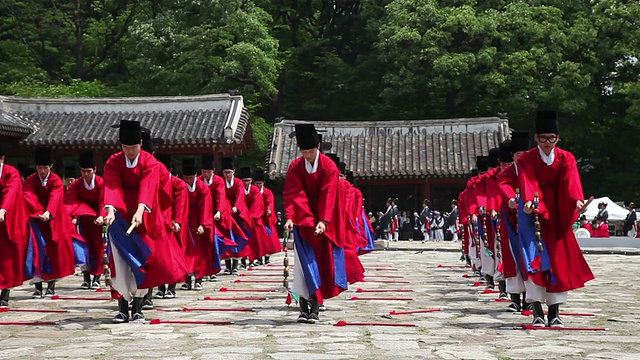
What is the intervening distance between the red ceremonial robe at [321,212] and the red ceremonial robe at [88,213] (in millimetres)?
4306

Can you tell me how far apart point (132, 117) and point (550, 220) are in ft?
83.7

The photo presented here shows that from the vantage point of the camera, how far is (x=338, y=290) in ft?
29.9

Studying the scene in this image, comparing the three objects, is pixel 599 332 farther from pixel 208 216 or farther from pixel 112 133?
pixel 112 133

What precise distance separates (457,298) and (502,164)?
188 centimetres

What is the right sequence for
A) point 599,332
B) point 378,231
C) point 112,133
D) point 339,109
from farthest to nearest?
point 339,109 < point 378,231 < point 112,133 < point 599,332

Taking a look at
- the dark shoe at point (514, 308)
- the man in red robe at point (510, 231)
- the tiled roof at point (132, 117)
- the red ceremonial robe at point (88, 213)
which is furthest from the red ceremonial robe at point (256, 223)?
the tiled roof at point (132, 117)

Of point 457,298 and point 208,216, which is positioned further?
point 208,216

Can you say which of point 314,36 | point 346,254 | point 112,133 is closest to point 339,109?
point 314,36

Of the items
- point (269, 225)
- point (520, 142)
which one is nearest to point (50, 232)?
point (520, 142)

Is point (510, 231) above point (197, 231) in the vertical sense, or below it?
below

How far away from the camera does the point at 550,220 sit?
838cm

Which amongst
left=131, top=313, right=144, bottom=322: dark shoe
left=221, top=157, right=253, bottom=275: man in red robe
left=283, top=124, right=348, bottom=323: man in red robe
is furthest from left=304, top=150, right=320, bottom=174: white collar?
left=221, top=157, right=253, bottom=275: man in red robe

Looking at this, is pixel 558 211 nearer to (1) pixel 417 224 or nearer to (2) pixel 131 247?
(2) pixel 131 247

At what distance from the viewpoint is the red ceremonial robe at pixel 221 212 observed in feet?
47.7
